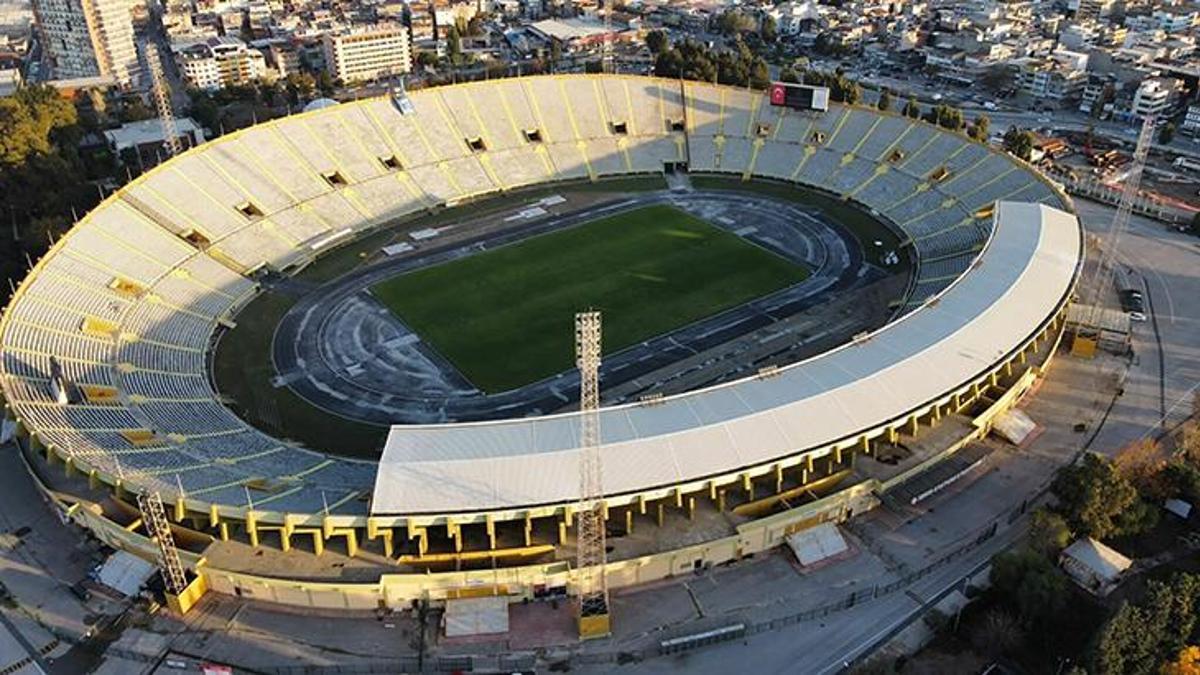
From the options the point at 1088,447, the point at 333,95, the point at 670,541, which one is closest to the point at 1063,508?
the point at 1088,447

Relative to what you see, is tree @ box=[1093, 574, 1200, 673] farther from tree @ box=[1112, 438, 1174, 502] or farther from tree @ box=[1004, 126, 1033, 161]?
tree @ box=[1004, 126, 1033, 161]

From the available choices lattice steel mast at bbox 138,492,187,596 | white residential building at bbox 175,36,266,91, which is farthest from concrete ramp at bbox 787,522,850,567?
white residential building at bbox 175,36,266,91

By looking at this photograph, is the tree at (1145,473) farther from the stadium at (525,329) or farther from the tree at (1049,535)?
the stadium at (525,329)

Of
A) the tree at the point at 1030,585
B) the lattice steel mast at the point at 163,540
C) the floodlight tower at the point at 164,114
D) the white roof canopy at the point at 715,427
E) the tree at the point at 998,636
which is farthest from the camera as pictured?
the floodlight tower at the point at 164,114

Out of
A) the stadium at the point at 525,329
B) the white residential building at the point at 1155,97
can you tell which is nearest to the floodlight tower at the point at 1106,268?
the stadium at the point at 525,329

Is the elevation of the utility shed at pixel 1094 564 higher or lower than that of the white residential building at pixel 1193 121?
lower

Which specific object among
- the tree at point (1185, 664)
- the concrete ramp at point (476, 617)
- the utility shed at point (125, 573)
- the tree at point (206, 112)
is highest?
the tree at point (206, 112)
